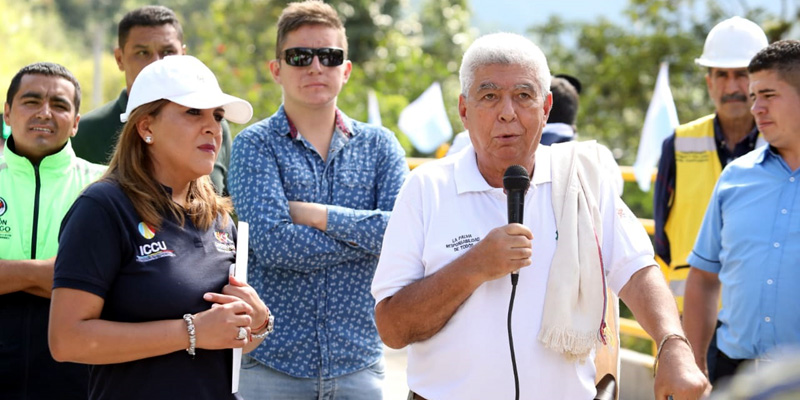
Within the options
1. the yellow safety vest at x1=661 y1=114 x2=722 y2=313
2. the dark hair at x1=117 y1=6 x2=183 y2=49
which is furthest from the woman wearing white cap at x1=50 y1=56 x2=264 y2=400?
Result: the yellow safety vest at x1=661 y1=114 x2=722 y2=313

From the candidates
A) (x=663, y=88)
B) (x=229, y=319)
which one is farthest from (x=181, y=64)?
(x=663, y=88)

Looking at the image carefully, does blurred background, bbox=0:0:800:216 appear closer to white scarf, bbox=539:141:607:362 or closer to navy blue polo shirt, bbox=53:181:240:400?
navy blue polo shirt, bbox=53:181:240:400

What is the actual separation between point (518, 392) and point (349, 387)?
128 cm

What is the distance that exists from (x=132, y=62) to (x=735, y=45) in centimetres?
361

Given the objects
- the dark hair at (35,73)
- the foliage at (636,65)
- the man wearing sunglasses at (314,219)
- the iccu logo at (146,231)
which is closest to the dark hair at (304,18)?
the man wearing sunglasses at (314,219)

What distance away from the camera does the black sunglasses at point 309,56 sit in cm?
457

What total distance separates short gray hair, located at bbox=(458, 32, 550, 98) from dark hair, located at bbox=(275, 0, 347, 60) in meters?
1.41

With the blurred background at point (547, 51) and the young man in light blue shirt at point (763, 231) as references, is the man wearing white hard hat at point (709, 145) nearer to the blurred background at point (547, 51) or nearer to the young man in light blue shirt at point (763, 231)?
the young man in light blue shirt at point (763, 231)

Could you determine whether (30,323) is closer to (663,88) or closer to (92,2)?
(663,88)

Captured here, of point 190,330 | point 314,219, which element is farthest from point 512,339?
point 314,219

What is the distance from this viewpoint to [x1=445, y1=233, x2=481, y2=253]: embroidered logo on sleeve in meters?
3.22

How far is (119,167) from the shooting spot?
135 inches

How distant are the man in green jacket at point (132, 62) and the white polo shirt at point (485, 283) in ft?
6.77

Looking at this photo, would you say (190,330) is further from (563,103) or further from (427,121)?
(427,121)
